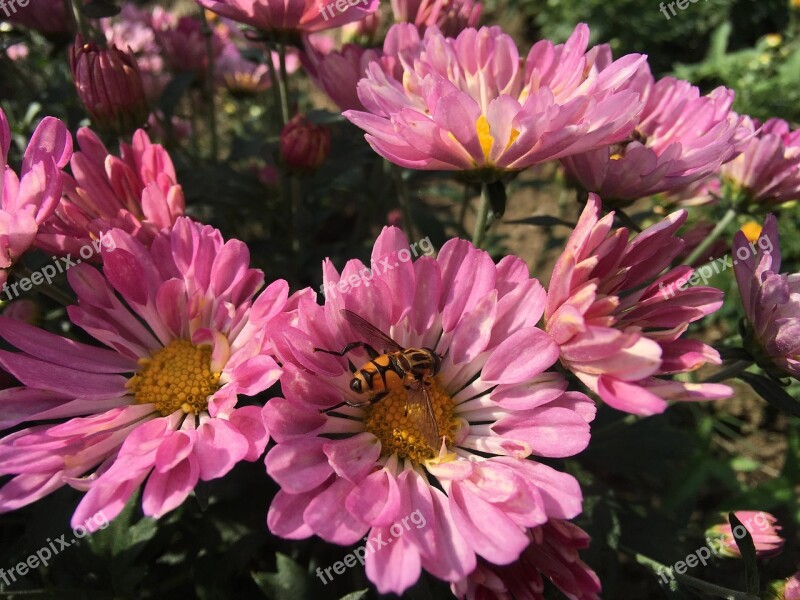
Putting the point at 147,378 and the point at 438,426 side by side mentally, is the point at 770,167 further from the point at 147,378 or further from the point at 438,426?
the point at 147,378

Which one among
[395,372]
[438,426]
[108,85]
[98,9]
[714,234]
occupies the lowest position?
[714,234]

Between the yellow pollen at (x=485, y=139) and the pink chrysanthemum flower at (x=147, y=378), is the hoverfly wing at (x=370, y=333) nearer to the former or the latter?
the pink chrysanthemum flower at (x=147, y=378)

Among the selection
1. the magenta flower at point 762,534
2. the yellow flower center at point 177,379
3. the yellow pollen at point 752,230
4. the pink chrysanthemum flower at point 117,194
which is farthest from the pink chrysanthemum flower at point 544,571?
the yellow pollen at point 752,230

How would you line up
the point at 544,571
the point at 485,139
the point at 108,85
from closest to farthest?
the point at 544,571, the point at 485,139, the point at 108,85

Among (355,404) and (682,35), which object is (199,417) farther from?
(682,35)

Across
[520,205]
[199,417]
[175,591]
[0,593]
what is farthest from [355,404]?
[520,205]

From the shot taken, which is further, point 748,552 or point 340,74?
point 340,74

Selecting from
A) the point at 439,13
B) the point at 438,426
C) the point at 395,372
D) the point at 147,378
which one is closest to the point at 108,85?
the point at 147,378
